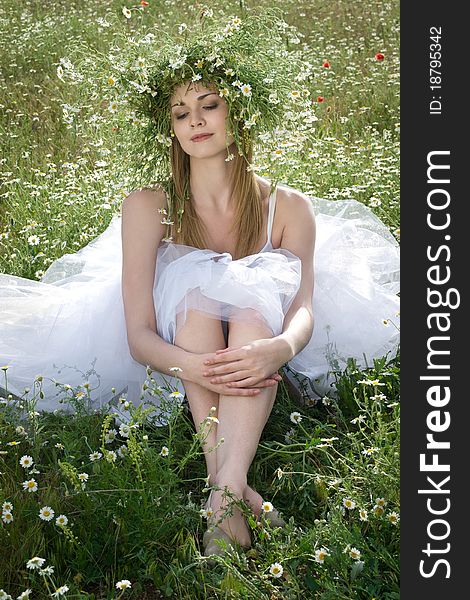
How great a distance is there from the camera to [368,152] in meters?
5.73

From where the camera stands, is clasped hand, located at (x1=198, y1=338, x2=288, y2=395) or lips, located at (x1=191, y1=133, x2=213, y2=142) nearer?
clasped hand, located at (x1=198, y1=338, x2=288, y2=395)

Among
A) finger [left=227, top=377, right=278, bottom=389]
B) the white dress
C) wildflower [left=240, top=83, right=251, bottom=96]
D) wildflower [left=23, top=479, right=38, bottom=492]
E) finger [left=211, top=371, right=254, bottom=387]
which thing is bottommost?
wildflower [left=23, top=479, right=38, bottom=492]

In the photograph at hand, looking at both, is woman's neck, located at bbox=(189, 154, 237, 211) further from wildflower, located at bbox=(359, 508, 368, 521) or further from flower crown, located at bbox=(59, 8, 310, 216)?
wildflower, located at bbox=(359, 508, 368, 521)

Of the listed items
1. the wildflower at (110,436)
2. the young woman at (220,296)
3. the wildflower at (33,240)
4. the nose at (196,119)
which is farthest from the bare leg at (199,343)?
the wildflower at (33,240)

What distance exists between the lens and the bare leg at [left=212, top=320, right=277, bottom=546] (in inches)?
111

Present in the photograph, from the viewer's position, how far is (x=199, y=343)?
10.5 feet

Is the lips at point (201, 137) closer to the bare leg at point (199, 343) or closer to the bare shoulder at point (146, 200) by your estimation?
the bare shoulder at point (146, 200)

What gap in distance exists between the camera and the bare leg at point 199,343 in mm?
3125

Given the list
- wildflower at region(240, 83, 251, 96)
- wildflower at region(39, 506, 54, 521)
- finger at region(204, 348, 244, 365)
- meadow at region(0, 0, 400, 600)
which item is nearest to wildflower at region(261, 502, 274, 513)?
meadow at region(0, 0, 400, 600)

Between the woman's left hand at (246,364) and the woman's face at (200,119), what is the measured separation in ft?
2.34

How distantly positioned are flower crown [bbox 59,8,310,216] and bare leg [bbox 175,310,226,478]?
598 mm

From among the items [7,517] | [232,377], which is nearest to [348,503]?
[232,377]

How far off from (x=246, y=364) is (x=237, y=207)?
757mm

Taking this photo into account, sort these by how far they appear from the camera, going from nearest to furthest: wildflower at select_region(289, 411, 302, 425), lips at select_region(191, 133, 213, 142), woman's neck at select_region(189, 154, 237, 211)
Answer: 1. wildflower at select_region(289, 411, 302, 425)
2. lips at select_region(191, 133, 213, 142)
3. woman's neck at select_region(189, 154, 237, 211)
